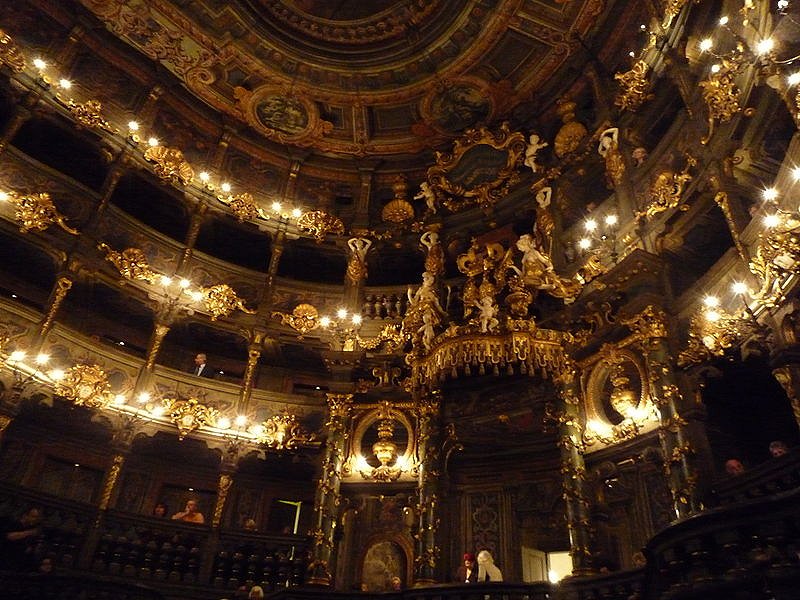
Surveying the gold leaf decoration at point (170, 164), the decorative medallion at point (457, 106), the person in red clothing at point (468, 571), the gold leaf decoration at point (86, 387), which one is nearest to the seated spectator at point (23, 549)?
the gold leaf decoration at point (86, 387)

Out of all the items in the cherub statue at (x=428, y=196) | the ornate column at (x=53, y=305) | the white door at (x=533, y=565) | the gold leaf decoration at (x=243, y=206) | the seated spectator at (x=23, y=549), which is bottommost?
the seated spectator at (x=23, y=549)

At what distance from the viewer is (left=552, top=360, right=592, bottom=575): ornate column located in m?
10.6

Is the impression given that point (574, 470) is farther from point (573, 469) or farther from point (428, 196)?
point (428, 196)

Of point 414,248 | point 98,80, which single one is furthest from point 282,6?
point 414,248

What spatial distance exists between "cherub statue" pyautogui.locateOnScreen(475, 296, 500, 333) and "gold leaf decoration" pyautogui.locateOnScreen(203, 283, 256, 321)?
695cm

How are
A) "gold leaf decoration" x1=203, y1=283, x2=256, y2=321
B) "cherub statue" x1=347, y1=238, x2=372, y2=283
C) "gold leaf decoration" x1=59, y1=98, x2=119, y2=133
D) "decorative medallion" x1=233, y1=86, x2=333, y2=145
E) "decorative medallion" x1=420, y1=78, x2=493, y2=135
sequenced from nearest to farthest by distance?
"gold leaf decoration" x1=59, y1=98, x2=119, y2=133 < "gold leaf decoration" x1=203, y1=283, x2=256, y2=321 < "cherub statue" x1=347, y1=238, x2=372, y2=283 < "decorative medallion" x1=420, y1=78, x2=493, y2=135 < "decorative medallion" x1=233, y1=86, x2=333, y2=145

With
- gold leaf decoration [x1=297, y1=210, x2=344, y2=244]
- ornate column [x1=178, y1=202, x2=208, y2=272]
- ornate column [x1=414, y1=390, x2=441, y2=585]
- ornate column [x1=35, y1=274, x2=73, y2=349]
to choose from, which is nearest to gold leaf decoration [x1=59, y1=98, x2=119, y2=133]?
ornate column [x1=178, y1=202, x2=208, y2=272]

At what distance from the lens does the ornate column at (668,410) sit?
9.30m

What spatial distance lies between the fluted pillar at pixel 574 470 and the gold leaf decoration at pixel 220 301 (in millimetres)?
8987

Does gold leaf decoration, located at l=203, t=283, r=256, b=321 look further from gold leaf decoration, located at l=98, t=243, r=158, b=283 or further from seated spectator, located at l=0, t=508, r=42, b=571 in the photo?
seated spectator, located at l=0, t=508, r=42, b=571

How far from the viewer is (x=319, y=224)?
18125 mm

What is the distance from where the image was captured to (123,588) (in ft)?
34.6

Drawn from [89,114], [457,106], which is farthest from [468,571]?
[89,114]

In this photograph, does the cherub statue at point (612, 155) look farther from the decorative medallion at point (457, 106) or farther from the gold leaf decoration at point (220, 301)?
the gold leaf decoration at point (220, 301)
